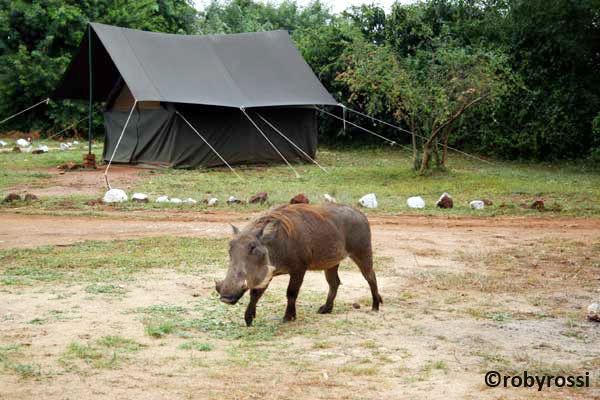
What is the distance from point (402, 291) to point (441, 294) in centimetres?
38

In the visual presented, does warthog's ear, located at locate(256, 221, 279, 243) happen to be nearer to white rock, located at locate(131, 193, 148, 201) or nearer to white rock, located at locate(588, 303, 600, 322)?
white rock, located at locate(588, 303, 600, 322)

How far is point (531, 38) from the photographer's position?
2359cm

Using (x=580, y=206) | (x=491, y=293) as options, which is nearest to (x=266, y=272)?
(x=491, y=293)

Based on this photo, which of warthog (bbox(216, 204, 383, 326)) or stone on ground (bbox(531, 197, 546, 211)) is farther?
stone on ground (bbox(531, 197, 546, 211))

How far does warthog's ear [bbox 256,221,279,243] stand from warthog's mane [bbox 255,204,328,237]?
3 centimetres

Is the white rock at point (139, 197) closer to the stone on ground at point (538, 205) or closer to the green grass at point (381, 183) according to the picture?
the green grass at point (381, 183)

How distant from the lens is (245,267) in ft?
20.5

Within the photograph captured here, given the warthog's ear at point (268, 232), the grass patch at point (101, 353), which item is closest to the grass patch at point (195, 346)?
the grass patch at point (101, 353)

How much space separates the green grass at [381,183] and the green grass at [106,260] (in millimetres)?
3430

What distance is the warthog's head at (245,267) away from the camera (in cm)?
608

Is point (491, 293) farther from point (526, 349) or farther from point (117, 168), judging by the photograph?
point (117, 168)

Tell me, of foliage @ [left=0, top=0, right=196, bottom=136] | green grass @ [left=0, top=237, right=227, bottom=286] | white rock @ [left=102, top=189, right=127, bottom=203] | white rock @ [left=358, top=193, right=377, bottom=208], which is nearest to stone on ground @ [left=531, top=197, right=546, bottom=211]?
white rock @ [left=358, top=193, right=377, bottom=208]

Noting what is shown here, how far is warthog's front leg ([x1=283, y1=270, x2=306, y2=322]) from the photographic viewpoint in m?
6.77

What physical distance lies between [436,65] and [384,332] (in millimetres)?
13022
